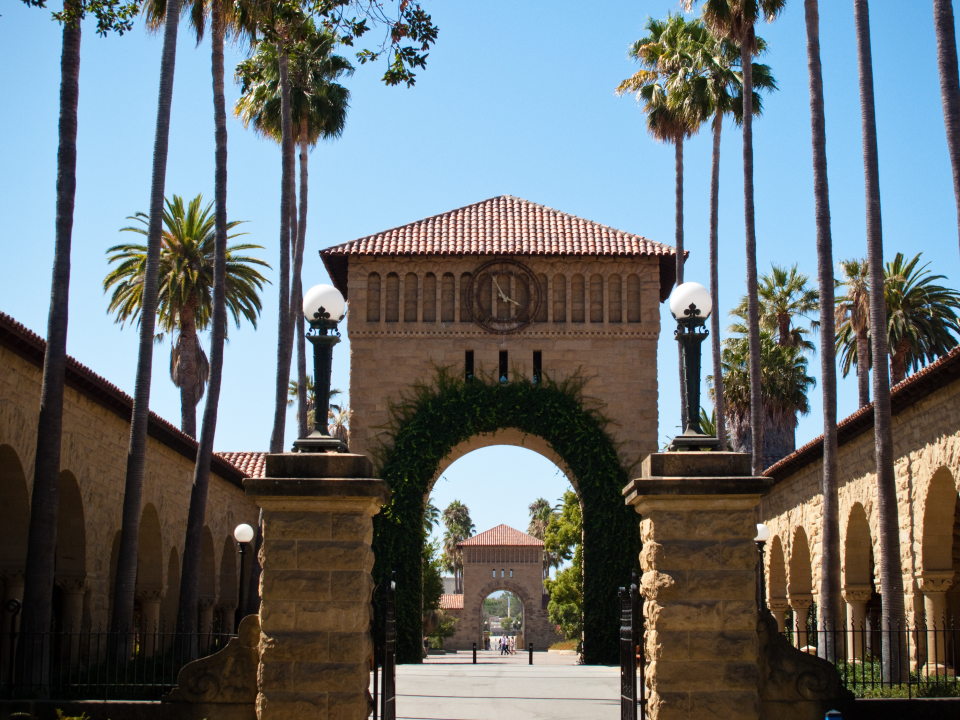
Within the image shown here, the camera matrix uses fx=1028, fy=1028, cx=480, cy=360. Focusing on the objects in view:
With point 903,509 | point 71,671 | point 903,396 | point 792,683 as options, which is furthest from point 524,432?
point 792,683

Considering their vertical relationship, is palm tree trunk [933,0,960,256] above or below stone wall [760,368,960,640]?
above

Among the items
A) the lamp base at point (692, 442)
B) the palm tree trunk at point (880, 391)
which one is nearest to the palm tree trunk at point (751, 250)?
the palm tree trunk at point (880, 391)

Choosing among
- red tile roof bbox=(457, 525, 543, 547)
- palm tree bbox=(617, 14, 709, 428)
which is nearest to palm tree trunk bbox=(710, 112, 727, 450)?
palm tree bbox=(617, 14, 709, 428)

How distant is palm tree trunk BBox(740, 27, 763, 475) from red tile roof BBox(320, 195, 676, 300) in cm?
313

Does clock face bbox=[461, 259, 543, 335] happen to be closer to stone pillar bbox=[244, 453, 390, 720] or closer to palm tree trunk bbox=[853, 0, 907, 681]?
palm tree trunk bbox=[853, 0, 907, 681]

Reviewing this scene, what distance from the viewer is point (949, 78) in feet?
51.6

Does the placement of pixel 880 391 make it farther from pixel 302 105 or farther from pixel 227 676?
pixel 302 105

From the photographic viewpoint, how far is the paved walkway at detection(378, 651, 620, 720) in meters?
14.0

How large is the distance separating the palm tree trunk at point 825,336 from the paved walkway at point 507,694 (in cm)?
439

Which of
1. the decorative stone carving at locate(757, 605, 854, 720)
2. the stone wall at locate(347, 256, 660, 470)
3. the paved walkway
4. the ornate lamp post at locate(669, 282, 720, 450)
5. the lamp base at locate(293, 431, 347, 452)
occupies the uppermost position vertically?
the stone wall at locate(347, 256, 660, 470)

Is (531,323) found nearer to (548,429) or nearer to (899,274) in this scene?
(548,429)

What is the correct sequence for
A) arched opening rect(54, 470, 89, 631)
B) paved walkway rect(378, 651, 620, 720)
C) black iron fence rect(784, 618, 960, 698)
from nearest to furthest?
black iron fence rect(784, 618, 960, 698) → paved walkway rect(378, 651, 620, 720) → arched opening rect(54, 470, 89, 631)

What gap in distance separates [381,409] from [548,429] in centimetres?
466

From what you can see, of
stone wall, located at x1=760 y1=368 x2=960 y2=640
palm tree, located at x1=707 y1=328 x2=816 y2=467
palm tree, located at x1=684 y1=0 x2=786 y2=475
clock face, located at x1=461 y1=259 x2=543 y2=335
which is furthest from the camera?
palm tree, located at x1=707 y1=328 x2=816 y2=467
